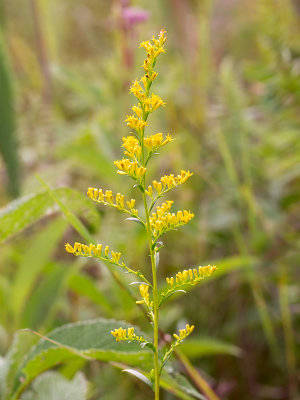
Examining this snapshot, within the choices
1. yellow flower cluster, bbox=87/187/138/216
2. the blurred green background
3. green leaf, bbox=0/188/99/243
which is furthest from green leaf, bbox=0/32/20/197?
yellow flower cluster, bbox=87/187/138/216

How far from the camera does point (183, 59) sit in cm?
135

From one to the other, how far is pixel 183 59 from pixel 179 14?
0.40 feet

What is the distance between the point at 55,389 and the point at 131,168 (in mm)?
277

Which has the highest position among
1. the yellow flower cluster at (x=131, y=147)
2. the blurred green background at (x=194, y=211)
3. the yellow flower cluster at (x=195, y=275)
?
the blurred green background at (x=194, y=211)

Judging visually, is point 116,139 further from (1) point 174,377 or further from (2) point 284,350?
(1) point 174,377

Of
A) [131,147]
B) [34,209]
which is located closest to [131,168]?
[131,147]

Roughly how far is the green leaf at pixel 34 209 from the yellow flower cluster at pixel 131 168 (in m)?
0.16

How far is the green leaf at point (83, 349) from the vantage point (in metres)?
0.46

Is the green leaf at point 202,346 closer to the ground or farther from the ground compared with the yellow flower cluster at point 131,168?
farther from the ground

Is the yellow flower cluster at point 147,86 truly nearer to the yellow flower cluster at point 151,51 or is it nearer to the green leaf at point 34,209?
the yellow flower cluster at point 151,51

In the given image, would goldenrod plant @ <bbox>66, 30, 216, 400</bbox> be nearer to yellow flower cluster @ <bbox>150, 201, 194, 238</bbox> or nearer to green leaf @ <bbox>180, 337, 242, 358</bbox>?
yellow flower cluster @ <bbox>150, 201, 194, 238</bbox>

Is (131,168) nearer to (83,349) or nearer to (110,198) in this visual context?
(110,198)

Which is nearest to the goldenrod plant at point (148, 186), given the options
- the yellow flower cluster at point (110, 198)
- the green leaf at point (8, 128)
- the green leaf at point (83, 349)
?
the yellow flower cluster at point (110, 198)

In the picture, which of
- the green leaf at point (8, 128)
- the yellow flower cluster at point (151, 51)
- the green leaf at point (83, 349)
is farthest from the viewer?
the green leaf at point (8, 128)
